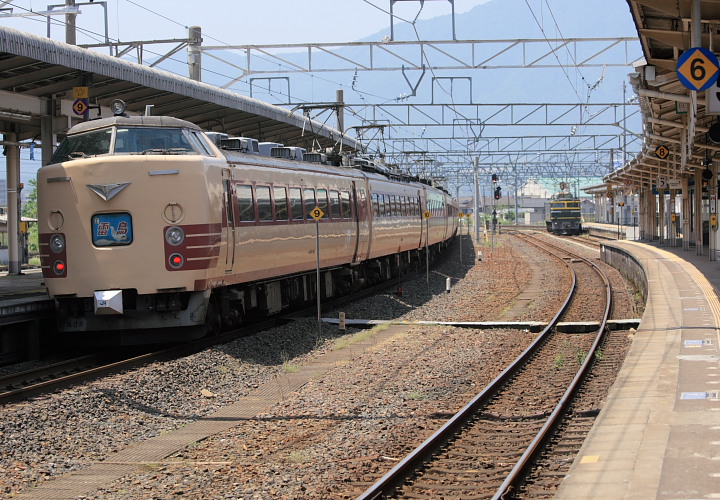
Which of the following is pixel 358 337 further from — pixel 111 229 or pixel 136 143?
pixel 136 143

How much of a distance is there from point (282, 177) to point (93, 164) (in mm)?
4022

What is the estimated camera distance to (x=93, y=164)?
12258 millimetres

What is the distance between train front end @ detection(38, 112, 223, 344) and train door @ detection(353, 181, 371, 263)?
812 cm

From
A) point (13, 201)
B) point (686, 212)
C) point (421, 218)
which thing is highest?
point (13, 201)

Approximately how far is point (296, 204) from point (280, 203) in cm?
85

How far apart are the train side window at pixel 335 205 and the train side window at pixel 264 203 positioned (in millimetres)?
3727

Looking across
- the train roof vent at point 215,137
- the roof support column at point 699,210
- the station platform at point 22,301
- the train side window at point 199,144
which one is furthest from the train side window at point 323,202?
the roof support column at point 699,210

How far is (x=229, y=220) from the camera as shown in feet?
43.2

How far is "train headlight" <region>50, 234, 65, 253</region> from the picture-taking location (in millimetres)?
12422

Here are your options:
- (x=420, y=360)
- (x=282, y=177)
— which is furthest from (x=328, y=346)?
(x=282, y=177)

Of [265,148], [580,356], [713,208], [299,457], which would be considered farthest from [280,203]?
[713,208]

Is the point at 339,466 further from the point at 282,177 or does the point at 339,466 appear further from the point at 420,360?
the point at 282,177

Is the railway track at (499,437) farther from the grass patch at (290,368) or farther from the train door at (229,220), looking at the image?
the train door at (229,220)

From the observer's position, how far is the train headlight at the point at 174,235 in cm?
1225
